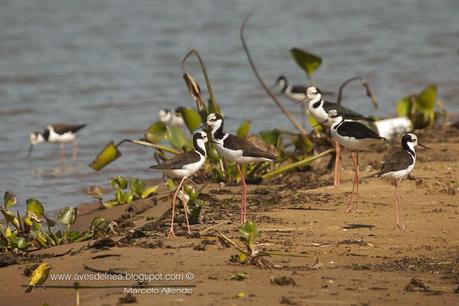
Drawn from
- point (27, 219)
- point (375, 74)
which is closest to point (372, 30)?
point (375, 74)

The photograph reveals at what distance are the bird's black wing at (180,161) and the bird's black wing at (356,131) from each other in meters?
1.48

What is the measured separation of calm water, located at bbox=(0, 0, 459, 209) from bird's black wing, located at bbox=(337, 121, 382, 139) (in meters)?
3.00

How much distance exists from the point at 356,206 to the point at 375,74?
824 cm

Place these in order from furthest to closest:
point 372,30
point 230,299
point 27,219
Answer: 1. point 372,30
2. point 27,219
3. point 230,299

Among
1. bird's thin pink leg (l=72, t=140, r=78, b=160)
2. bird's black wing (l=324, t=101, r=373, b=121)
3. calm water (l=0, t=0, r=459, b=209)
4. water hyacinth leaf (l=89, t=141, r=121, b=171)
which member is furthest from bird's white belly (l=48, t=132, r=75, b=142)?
bird's black wing (l=324, t=101, r=373, b=121)

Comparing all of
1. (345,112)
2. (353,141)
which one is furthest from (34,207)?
(345,112)

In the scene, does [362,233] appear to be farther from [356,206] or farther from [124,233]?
[124,233]

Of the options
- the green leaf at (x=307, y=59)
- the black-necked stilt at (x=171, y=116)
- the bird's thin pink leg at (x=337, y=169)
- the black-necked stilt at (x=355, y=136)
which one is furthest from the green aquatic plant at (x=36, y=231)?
the black-necked stilt at (x=171, y=116)

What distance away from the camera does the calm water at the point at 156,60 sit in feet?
39.8

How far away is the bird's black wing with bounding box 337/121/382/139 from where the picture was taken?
796 centimetres

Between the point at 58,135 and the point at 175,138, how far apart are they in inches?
126

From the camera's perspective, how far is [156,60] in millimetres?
17297

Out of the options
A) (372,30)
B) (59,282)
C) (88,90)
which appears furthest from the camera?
(372,30)

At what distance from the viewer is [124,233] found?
708cm
